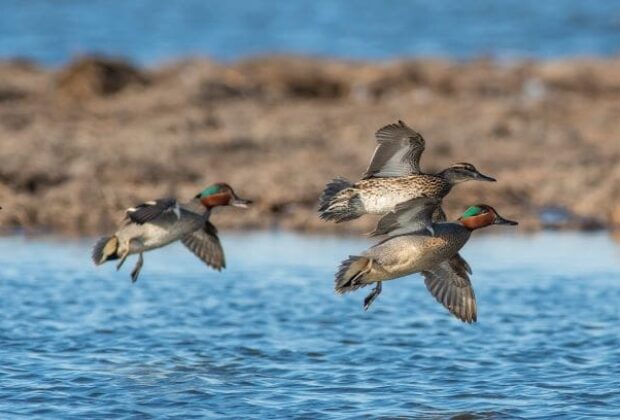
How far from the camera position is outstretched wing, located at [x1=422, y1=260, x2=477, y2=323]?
9.14m

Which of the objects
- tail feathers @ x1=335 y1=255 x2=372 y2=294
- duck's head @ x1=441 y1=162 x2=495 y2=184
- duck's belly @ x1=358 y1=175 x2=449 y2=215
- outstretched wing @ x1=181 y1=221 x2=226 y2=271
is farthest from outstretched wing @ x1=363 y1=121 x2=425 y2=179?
outstretched wing @ x1=181 y1=221 x2=226 y2=271

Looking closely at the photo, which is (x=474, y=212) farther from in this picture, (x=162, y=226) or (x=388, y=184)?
(x=162, y=226)

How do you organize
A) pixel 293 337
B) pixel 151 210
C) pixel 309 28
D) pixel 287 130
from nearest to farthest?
pixel 151 210, pixel 293 337, pixel 287 130, pixel 309 28

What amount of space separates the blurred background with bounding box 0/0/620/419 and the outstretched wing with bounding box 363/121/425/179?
52.3 inches

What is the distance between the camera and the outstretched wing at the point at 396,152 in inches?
352

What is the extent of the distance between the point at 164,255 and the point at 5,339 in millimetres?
4630

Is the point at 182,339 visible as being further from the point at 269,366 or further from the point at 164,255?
the point at 164,255

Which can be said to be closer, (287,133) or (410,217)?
(410,217)

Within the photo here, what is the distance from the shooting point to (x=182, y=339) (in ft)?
33.4

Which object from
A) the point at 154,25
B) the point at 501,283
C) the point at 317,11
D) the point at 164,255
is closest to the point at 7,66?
the point at 164,255

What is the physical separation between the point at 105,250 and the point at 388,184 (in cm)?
207

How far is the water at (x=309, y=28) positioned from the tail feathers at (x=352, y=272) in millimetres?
28413

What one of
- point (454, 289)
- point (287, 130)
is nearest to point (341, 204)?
point (454, 289)

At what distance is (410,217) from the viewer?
8.59 meters
